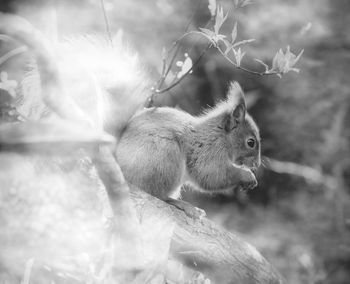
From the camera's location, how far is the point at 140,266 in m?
1.15

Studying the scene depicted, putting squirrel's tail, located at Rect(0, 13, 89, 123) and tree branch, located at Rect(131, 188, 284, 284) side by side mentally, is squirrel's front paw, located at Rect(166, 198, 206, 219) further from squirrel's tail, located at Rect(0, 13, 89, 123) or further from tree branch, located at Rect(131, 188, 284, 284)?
squirrel's tail, located at Rect(0, 13, 89, 123)

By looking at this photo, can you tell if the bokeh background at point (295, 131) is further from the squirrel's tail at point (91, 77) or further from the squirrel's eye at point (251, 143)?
the squirrel's tail at point (91, 77)

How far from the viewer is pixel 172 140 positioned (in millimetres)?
1829

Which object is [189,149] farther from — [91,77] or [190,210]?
[91,77]

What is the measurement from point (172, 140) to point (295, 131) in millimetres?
2020

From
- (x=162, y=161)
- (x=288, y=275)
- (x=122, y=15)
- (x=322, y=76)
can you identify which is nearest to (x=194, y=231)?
(x=162, y=161)

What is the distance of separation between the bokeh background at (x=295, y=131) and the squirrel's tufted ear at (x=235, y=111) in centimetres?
85

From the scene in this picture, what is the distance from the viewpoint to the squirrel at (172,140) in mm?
→ 1716

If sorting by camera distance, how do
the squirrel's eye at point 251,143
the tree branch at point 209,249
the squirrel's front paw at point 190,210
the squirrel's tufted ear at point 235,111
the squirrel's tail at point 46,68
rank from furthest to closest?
the squirrel's eye at point 251,143
the squirrel's tufted ear at point 235,111
the squirrel's front paw at point 190,210
the tree branch at point 209,249
the squirrel's tail at point 46,68

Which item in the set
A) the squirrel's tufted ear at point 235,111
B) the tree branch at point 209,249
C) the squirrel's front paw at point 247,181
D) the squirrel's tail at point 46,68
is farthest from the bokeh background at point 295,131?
the squirrel's tail at point 46,68

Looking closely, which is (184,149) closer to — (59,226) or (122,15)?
(59,226)

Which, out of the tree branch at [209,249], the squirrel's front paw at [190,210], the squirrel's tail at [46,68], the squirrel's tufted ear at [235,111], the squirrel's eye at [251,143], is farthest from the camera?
the squirrel's eye at [251,143]

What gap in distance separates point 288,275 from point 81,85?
2.40 metres

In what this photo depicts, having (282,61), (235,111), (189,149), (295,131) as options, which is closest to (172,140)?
(189,149)
